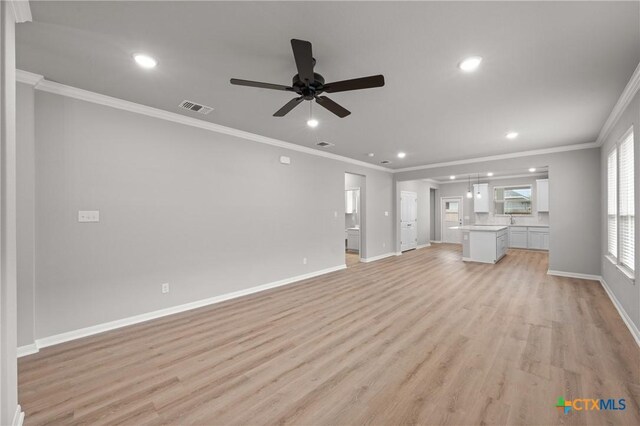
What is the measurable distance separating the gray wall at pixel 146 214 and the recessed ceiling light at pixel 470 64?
3.28 meters

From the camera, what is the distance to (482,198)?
10.0 m

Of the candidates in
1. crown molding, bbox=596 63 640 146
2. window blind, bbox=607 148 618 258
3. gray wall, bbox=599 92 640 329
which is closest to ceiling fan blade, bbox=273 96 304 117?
crown molding, bbox=596 63 640 146

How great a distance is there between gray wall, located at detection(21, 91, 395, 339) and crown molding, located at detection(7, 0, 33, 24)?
1.30 meters

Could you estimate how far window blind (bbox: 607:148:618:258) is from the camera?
3.87 meters

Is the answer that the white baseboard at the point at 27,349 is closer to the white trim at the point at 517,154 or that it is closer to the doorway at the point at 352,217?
the doorway at the point at 352,217

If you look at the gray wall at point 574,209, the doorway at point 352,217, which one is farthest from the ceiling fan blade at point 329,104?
the doorway at point 352,217

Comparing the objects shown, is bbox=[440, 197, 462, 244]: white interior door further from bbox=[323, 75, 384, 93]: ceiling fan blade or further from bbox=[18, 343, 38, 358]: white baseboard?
bbox=[18, 343, 38, 358]: white baseboard

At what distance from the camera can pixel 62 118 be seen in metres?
2.87

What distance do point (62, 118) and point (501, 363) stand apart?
503 cm

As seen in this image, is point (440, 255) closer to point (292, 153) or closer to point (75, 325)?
point (292, 153)

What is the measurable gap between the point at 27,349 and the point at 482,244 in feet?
27.7

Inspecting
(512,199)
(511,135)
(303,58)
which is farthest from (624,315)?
(512,199)

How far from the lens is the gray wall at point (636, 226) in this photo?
109 inches

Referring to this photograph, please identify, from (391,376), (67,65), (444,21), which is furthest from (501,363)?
(67,65)
